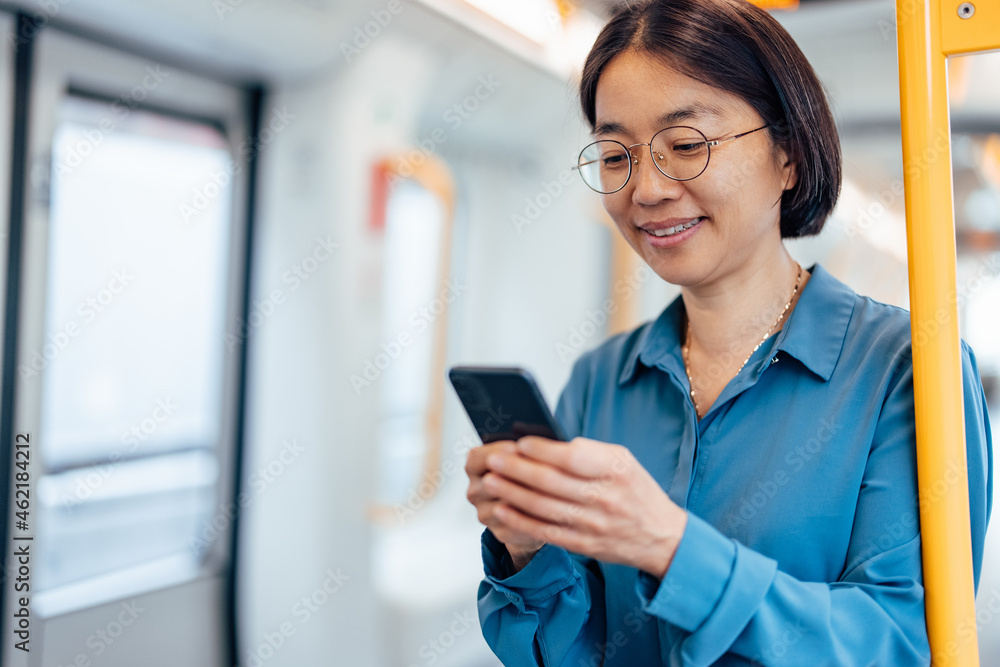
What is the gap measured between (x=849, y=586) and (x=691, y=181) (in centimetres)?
59

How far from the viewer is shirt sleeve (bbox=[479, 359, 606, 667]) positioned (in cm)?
116

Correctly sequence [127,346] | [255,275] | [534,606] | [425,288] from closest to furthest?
[534,606] < [127,346] < [255,275] < [425,288]

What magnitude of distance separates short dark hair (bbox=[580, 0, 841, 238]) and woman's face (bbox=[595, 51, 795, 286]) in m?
0.02

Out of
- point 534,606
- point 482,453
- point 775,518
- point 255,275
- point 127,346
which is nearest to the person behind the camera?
point 482,453

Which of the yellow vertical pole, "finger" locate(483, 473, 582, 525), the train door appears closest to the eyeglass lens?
the yellow vertical pole

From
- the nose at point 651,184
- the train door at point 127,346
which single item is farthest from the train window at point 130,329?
the nose at point 651,184

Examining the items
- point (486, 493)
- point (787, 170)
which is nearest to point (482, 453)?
point (486, 493)

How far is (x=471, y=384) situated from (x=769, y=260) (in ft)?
1.87

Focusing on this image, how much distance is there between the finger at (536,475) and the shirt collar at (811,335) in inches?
18.1

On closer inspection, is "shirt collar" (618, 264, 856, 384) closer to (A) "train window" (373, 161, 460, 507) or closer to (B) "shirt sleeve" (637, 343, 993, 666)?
(B) "shirt sleeve" (637, 343, 993, 666)

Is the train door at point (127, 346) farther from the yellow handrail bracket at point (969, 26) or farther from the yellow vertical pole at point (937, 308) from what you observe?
the yellow handrail bracket at point (969, 26)

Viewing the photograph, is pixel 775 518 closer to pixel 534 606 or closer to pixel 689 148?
pixel 534 606

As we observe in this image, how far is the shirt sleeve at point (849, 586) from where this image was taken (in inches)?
35.9

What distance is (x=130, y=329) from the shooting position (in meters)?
2.55
